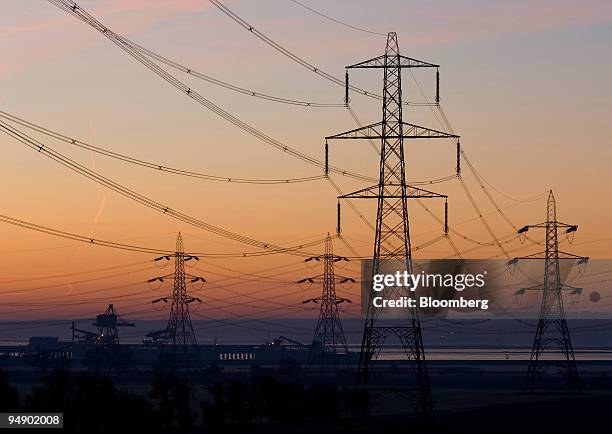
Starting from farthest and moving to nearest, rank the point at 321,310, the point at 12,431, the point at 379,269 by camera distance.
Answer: the point at 321,310 < the point at 379,269 < the point at 12,431

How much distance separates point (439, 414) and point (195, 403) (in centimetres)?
3519

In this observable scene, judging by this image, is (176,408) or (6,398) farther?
(176,408)

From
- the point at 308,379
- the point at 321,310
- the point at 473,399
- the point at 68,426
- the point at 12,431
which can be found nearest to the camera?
the point at 12,431

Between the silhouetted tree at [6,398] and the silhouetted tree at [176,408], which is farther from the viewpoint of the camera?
the silhouetted tree at [176,408]

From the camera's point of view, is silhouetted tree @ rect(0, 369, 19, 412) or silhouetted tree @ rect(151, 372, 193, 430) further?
silhouetted tree @ rect(151, 372, 193, 430)

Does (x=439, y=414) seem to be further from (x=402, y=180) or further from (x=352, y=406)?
(x=402, y=180)

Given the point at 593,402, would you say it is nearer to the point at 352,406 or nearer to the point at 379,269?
the point at 352,406

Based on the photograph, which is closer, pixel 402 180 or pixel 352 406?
pixel 402 180

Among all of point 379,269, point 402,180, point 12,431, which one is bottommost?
point 12,431

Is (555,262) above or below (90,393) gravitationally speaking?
above

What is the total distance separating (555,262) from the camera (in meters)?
135

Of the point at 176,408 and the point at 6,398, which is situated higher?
the point at 6,398

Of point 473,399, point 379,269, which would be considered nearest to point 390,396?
point 473,399

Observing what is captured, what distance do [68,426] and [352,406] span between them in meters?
29.0
